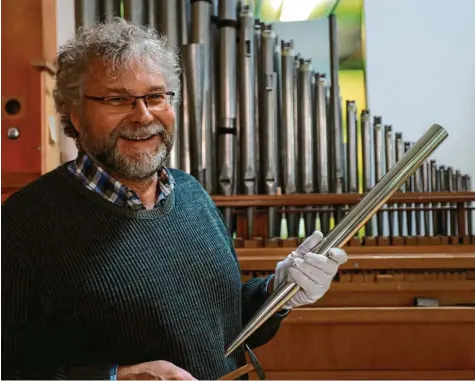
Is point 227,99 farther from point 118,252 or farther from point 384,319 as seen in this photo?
point 118,252

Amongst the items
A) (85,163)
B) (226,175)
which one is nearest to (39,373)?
(85,163)

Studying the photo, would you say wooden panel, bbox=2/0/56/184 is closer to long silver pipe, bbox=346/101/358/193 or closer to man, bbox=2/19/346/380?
man, bbox=2/19/346/380

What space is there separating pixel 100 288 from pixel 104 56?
0.35m

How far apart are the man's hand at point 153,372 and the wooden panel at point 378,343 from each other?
0.95 meters

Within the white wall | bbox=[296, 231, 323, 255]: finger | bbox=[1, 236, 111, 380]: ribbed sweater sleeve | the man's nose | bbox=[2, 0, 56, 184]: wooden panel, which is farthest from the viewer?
the white wall

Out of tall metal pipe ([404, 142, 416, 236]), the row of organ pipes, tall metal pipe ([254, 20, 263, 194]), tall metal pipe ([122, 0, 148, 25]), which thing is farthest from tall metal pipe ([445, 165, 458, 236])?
tall metal pipe ([122, 0, 148, 25])

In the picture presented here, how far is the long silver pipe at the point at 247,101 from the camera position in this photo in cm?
176

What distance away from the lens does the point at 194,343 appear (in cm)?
78

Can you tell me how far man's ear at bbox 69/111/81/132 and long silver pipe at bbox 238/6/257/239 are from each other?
0.93 metres

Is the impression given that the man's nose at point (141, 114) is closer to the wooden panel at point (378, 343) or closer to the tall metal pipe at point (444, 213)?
the wooden panel at point (378, 343)

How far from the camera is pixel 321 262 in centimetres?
87

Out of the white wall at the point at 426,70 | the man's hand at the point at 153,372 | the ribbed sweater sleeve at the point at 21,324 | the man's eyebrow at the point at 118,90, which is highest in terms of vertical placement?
the white wall at the point at 426,70

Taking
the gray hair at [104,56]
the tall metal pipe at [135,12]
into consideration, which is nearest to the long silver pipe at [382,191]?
the gray hair at [104,56]

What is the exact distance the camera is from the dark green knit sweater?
0.70 meters
